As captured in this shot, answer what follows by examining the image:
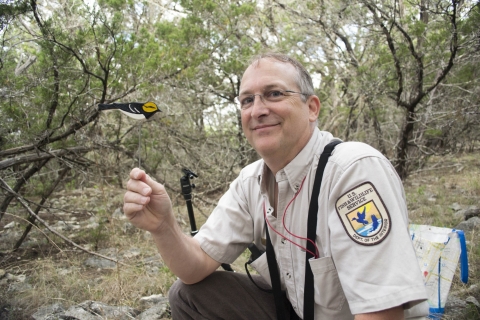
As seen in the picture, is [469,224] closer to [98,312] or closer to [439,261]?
[439,261]

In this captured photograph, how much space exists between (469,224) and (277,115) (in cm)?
307

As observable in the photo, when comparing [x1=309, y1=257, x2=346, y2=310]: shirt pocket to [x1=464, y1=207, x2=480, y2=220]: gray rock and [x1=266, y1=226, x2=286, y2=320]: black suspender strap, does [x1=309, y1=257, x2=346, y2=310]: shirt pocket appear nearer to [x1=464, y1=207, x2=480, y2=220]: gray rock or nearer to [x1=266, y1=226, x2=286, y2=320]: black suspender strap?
[x1=266, y1=226, x2=286, y2=320]: black suspender strap

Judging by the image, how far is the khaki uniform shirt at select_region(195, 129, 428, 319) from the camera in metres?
1.25

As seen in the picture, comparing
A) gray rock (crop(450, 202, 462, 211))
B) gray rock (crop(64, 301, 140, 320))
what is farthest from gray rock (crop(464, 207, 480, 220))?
gray rock (crop(64, 301, 140, 320))

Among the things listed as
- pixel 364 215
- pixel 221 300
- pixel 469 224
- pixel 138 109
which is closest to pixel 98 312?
pixel 221 300

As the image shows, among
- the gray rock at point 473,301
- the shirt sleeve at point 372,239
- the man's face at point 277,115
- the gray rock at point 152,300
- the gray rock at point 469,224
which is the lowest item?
the gray rock at point 152,300

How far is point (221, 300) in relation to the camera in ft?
6.54

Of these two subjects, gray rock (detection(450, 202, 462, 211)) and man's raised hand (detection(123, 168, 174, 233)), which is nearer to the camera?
man's raised hand (detection(123, 168, 174, 233))

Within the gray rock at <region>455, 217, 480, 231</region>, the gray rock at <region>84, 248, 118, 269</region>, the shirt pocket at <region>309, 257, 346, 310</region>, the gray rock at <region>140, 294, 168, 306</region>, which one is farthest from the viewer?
the gray rock at <region>84, 248, 118, 269</region>

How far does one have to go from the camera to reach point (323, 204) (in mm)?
1523

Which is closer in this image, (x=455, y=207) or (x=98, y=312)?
(x=98, y=312)

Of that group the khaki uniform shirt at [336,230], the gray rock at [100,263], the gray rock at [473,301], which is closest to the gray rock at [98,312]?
the khaki uniform shirt at [336,230]

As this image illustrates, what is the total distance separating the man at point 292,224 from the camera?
50.1 inches

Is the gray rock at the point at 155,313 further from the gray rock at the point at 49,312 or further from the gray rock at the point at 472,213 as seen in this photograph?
the gray rock at the point at 472,213
